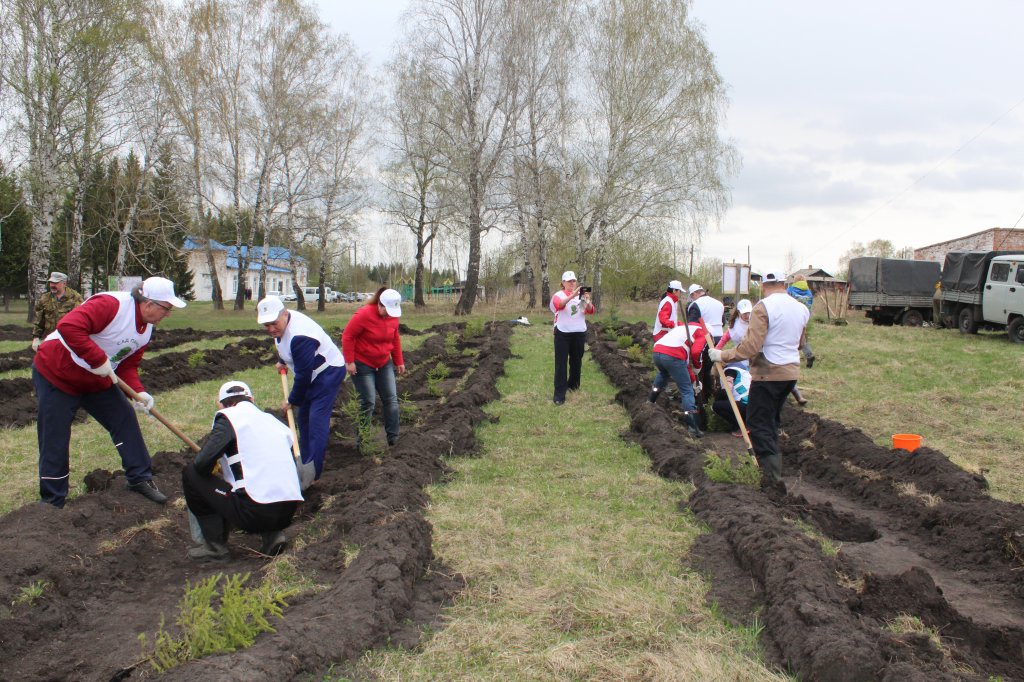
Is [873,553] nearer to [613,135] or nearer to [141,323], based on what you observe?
[141,323]

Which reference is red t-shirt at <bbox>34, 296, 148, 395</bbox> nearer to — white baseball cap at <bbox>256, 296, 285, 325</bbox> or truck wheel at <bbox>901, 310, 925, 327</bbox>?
white baseball cap at <bbox>256, 296, 285, 325</bbox>

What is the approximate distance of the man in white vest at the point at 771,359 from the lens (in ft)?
20.6

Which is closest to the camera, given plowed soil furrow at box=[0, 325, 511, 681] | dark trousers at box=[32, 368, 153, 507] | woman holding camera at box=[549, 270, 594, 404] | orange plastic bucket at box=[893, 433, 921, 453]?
plowed soil furrow at box=[0, 325, 511, 681]

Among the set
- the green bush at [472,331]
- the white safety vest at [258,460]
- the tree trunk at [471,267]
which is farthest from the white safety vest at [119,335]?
the tree trunk at [471,267]

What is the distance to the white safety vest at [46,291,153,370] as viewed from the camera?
18.3ft

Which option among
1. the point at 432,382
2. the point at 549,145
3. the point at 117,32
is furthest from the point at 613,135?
the point at 432,382

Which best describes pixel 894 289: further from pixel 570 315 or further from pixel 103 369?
pixel 103 369

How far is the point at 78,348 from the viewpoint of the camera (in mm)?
5359

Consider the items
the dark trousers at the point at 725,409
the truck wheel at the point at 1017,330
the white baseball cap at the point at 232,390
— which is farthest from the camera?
the truck wheel at the point at 1017,330

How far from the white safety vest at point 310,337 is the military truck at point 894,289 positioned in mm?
23845

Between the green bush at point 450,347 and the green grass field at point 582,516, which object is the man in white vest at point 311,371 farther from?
the green bush at point 450,347

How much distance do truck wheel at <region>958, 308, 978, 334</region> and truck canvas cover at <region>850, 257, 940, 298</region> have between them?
194 inches

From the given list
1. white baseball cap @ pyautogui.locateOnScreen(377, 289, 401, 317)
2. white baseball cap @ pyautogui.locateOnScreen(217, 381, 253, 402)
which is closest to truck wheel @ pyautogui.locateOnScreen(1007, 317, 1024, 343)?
white baseball cap @ pyautogui.locateOnScreen(377, 289, 401, 317)

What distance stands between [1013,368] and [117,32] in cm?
2427
